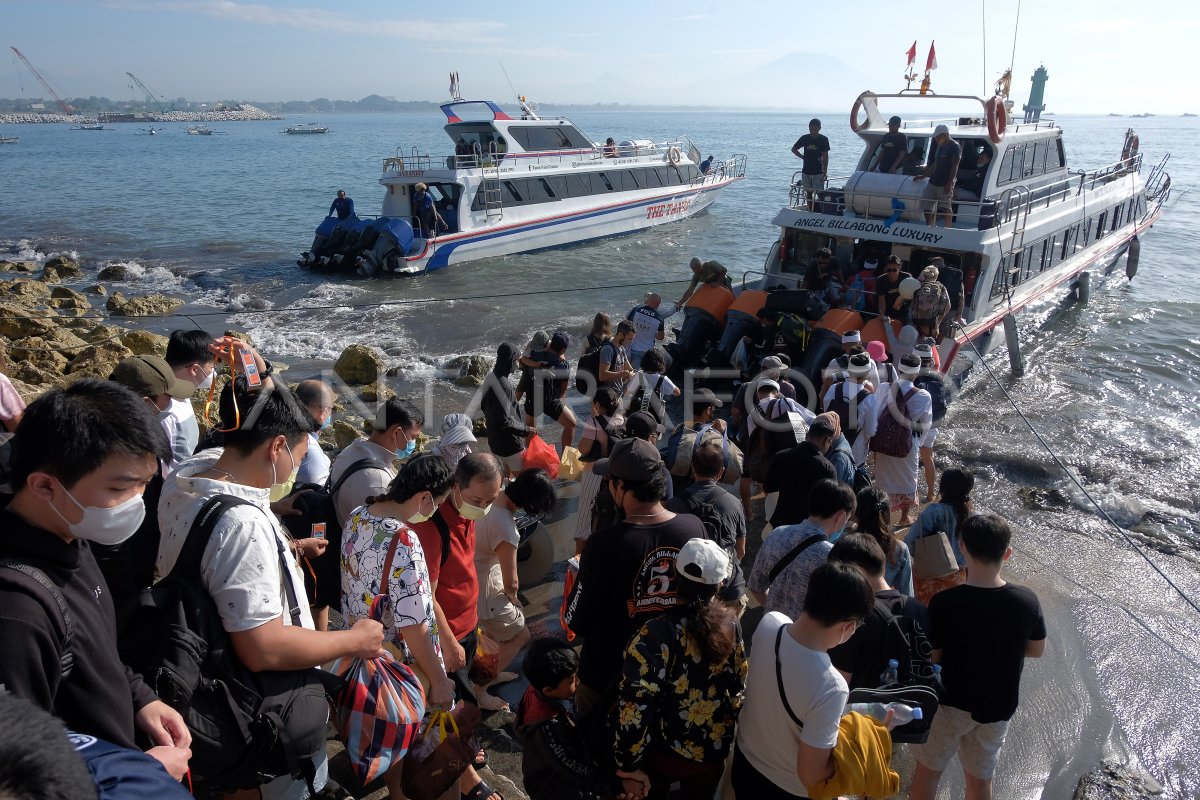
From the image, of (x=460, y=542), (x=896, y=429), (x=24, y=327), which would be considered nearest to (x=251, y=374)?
(x=460, y=542)

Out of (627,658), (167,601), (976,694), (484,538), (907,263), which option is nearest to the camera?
(167,601)

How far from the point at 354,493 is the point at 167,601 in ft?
4.76

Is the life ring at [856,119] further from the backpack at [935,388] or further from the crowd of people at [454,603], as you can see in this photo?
the crowd of people at [454,603]

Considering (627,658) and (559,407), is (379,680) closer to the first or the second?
(627,658)

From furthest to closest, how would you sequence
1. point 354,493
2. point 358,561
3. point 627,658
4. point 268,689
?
point 354,493 → point 358,561 → point 627,658 → point 268,689

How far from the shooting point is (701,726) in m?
2.78

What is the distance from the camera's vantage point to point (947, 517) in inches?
180

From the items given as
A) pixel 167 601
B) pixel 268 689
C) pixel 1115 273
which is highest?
pixel 167 601

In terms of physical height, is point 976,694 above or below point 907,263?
below

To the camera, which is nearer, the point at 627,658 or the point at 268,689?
the point at 268,689

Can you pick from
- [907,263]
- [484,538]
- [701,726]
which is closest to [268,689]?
[701,726]

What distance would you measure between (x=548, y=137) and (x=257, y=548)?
2172cm

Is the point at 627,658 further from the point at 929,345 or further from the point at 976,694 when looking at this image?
the point at 929,345

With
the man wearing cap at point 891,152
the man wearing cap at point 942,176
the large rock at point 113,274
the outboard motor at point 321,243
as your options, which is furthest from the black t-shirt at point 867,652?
the large rock at point 113,274
